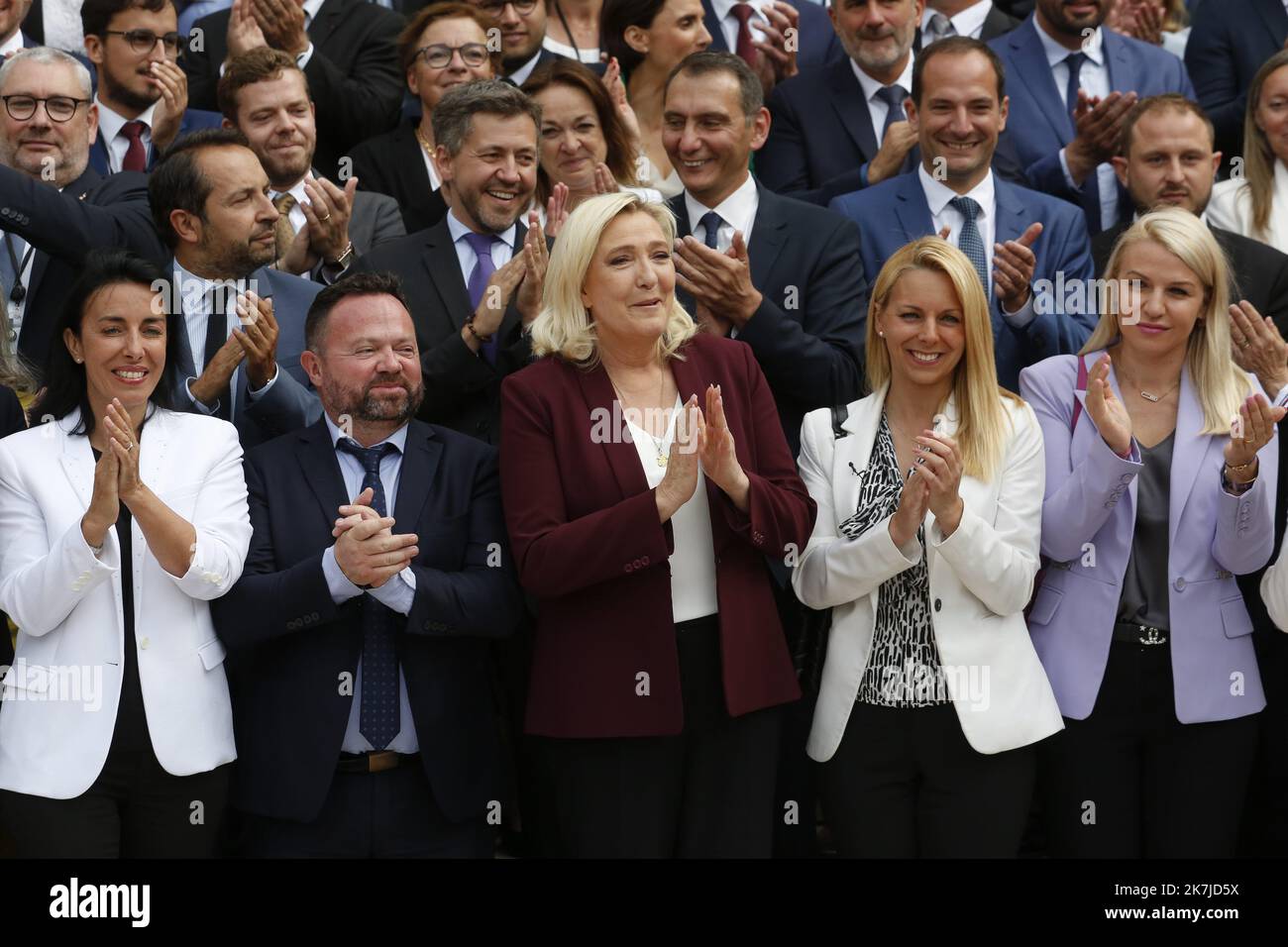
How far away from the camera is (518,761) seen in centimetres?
535

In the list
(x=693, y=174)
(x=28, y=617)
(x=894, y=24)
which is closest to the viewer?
(x=28, y=617)

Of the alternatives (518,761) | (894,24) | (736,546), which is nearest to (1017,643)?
(736,546)

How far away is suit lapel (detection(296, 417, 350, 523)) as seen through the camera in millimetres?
4680

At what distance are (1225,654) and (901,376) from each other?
1.24 metres

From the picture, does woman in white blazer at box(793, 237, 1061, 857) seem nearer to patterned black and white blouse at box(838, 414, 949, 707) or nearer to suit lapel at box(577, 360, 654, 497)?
patterned black and white blouse at box(838, 414, 949, 707)

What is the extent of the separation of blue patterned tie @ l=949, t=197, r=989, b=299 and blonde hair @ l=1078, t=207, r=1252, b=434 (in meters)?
0.90

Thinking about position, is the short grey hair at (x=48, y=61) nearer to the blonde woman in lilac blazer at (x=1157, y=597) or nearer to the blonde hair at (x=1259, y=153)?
the blonde woman in lilac blazer at (x=1157, y=597)

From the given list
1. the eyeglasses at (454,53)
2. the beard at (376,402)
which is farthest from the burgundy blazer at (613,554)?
the eyeglasses at (454,53)

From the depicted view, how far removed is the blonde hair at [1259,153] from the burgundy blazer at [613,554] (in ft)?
8.96

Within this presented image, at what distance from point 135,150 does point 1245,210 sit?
4367mm

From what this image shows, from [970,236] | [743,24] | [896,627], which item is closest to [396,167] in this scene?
[743,24]

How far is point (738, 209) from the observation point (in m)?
5.70

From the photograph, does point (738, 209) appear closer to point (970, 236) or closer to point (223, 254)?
point (970, 236)

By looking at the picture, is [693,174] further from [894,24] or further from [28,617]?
[28,617]
